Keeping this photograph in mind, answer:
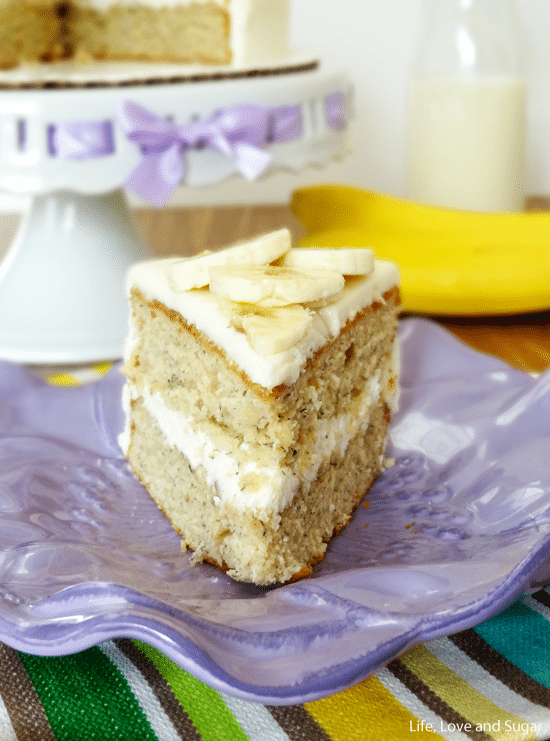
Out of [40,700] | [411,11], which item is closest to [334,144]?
[40,700]

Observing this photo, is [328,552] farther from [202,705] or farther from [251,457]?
[202,705]

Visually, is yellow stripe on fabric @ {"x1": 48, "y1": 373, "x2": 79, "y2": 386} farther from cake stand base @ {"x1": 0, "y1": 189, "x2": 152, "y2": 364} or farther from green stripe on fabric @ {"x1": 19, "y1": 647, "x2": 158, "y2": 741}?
green stripe on fabric @ {"x1": 19, "y1": 647, "x2": 158, "y2": 741}

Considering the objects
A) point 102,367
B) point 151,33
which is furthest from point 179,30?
point 102,367

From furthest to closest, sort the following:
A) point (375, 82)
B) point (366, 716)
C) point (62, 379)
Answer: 1. point (375, 82)
2. point (62, 379)
3. point (366, 716)

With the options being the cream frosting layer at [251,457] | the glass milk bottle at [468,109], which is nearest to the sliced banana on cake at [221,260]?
the cream frosting layer at [251,457]

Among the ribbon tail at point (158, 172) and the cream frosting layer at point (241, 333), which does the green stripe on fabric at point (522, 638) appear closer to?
the cream frosting layer at point (241, 333)

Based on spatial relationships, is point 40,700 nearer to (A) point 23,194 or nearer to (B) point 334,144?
(A) point 23,194
